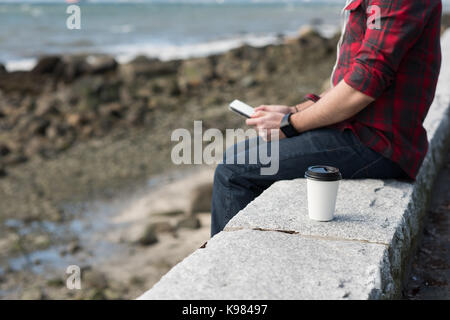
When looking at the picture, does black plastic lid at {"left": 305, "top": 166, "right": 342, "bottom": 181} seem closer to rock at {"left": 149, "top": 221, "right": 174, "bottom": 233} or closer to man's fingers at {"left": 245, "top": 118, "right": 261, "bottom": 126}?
man's fingers at {"left": 245, "top": 118, "right": 261, "bottom": 126}

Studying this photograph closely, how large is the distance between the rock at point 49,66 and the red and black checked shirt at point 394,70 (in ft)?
43.9

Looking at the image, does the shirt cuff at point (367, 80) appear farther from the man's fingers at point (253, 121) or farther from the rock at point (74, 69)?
the rock at point (74, 69)

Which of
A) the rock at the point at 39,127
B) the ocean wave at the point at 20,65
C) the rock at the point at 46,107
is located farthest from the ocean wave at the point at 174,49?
the rock at the point at 39,127

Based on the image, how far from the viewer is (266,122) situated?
7.98ft

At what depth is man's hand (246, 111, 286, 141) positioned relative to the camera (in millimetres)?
2430

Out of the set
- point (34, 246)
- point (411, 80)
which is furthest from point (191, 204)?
point (411, 80)

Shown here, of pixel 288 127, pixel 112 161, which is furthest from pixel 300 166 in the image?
pixel 112 161

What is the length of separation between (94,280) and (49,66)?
37.8ft

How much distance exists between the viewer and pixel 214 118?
9164 millimetres

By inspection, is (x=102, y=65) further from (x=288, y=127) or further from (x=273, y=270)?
(x=273, y=270)

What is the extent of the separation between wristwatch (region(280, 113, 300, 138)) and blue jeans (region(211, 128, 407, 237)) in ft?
0.09

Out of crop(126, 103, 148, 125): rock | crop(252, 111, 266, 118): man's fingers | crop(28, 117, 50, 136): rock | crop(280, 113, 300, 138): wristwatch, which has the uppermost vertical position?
crop(252, 111, 266, 118): man's fingers

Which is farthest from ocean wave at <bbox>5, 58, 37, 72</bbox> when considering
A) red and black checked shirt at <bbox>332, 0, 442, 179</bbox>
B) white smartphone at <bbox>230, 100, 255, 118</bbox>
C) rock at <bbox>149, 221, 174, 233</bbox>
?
red and black checked shirt at <bbox>332, 0, 442, 179</bbox>

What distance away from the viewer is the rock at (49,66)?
14.5 m
